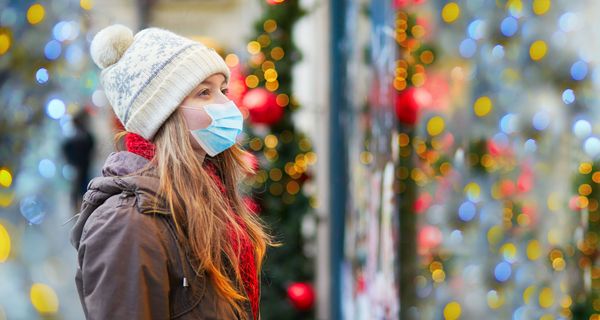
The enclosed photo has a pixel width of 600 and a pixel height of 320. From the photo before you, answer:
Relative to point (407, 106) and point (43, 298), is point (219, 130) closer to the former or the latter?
point (407, 106)

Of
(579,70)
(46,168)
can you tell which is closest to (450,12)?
(579,70)

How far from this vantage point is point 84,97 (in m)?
5.53

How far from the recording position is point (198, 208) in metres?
2.22

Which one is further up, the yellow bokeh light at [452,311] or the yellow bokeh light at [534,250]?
the yellow bokeh light at [534,250]

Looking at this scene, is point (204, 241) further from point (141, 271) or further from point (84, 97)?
point (84, 97)

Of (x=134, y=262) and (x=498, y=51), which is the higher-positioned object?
(x=498, y=51)

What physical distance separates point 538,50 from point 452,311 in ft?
4.39

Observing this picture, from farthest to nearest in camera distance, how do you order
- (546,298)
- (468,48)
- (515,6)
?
(468,48) → (515,6) → (546,298)

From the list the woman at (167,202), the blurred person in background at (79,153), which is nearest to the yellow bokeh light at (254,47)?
the blurred person in background at (79,153)

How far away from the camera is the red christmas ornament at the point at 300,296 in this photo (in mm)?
6707

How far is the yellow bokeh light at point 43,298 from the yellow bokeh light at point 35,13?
134 centimetres

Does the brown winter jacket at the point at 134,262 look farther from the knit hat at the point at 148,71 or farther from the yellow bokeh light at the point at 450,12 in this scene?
the yellow bokeh light at the point at 450,12

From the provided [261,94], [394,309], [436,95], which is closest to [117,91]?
[436,95]

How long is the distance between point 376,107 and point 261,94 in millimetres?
1345
